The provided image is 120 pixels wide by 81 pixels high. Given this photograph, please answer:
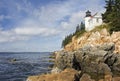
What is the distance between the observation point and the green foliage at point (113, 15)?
8000 cm

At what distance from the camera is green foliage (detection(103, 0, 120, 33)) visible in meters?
80.0

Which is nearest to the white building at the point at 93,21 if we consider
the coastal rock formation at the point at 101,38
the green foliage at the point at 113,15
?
the green foliage at the point at 113,15

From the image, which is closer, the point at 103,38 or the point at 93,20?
the point at 103,38

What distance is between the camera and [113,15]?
87.3 meters

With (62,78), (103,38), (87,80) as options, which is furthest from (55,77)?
(103,38)

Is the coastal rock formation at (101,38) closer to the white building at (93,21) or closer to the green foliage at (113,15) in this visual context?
the green foliage at (113,15)

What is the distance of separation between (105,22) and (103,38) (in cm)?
1925

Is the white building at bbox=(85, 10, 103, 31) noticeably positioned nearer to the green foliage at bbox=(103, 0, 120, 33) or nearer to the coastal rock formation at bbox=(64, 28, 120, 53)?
the green foliage at bbox=(103, 0, 120, 33)

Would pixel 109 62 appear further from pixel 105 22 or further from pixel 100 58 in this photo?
pixel 105 22

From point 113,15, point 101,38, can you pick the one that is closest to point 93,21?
point 113,15

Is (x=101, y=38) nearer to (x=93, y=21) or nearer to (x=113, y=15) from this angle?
(x=113, y=15)

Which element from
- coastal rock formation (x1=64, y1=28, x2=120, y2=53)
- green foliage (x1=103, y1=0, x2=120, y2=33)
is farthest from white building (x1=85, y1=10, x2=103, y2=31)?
coastal rock formation (x1=64, y1=28, x2=120, y2=53)

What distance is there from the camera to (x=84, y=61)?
55.2 m

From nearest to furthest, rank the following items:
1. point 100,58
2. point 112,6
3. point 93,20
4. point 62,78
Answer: point 62,78
point 100,58
point 112,6
point 93,20
